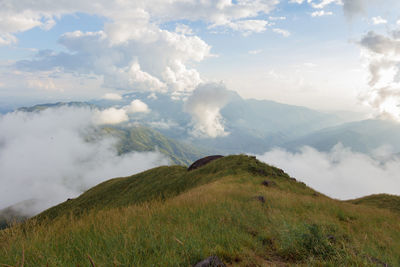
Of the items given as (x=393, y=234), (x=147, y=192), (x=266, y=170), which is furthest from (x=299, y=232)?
(x=147, y=192)

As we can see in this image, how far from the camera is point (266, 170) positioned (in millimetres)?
30469

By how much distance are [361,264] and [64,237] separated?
632 centimetres

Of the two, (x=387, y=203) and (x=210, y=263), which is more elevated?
(x=210, y=263)

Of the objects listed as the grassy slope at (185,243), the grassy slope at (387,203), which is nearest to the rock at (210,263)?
the grassy slope at (185,243)

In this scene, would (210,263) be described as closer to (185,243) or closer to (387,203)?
(185,243)

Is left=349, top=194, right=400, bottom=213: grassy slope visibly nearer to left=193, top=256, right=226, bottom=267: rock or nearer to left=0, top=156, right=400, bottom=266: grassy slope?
left=0, top=156, right=400, bottom=266: grassy slope

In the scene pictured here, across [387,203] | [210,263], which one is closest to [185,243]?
[210,263]

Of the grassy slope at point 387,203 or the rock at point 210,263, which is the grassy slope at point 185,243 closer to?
the rock at point 210,263

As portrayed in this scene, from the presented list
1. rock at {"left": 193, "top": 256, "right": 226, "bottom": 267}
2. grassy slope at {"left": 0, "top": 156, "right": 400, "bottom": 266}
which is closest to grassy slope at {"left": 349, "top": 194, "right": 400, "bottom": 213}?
grassy slope at {"left": 0, "top": 156, "right": 400, "bottom": 266}

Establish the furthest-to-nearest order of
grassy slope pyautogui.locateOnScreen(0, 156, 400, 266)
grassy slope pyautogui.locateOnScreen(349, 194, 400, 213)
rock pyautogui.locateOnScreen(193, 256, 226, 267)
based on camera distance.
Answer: grassy slope pyautogui.locateOnScreen(349, 194, 400, 213)
grassy slope pyautogui.locateOnScreen(0, 156, 400, 266)
rock pyautogui.locateOnScreen(193, 256, 226, 267)

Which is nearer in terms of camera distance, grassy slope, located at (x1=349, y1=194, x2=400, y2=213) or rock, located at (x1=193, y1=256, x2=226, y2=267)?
rock, located at (x1=193, y1=256, x2=226, y2=267)

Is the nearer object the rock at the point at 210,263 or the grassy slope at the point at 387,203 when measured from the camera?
the rock at the point at 210,263

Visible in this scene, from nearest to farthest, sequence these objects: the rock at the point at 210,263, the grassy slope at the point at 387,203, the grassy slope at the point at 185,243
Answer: the rock at the point at 210,263 < the grassy slope at the point at 185,243 < the grassy slope at the point at 387,203

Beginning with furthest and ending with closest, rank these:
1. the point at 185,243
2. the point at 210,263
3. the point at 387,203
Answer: the point at 387,203
the point at 185,243
the point at 210,263
